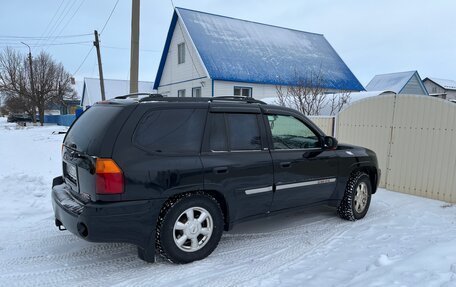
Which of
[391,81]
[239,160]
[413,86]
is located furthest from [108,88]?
[239,160]

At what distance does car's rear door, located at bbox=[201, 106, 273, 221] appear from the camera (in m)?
3.89

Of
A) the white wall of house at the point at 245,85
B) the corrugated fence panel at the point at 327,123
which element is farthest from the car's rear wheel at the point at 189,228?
the white wall of house at the point at 245,85

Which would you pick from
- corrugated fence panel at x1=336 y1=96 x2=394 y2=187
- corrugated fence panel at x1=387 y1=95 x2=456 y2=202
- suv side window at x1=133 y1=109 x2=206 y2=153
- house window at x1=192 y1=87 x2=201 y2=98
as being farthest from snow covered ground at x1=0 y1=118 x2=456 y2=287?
house window at x1=192 y1=87 x2=201 y2=98

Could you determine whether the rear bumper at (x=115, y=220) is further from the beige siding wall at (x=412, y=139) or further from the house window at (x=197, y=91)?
the house window at (x=197, y=91)

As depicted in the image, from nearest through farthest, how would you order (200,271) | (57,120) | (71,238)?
(200,271)
(71,238)
(57,120)

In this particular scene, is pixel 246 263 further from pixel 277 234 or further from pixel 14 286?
pixel 14 286

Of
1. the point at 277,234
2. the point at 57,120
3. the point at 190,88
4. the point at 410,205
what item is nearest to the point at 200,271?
the point at 277,234

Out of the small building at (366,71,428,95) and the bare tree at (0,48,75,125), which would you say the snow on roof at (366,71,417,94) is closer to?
the small building at (366,71,428,95)

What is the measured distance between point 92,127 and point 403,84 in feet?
91.2


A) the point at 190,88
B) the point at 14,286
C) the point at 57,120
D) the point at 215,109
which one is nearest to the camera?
the point at 14,286

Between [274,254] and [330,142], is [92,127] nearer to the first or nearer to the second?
[274,254]

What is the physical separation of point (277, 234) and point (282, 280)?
134cm

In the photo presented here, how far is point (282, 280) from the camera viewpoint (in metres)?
3.38

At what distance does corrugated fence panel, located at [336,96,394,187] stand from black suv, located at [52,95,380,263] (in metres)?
3.27
